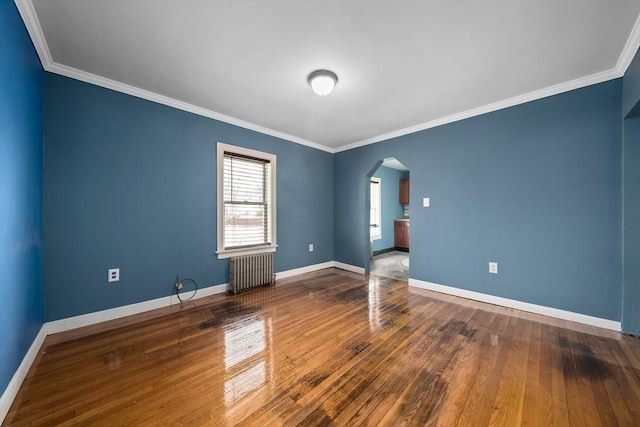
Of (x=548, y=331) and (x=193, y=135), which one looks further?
(x=193, y=135)

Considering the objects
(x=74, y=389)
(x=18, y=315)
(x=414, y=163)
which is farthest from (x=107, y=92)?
(x=414, y=163)

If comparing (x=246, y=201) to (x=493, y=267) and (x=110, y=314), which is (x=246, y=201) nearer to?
(x=110, y=314)

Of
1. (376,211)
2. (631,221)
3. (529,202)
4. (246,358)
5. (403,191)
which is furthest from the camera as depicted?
(403,191)

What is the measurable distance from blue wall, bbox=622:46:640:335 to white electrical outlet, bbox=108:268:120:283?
524 centimetres

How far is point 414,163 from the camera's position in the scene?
3.96 m

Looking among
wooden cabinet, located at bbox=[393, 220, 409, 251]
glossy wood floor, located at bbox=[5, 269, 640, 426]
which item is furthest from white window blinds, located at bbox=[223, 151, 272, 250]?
wooden cabinet, located at bbox=[393, 220, 409, 251]

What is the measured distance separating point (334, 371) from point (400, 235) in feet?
19.3

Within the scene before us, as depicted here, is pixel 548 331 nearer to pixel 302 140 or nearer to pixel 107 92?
pixel 302 140

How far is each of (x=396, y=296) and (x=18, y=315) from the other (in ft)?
12.1

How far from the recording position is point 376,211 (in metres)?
6.69

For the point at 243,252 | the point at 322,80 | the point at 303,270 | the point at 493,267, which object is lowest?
the point at 303,270

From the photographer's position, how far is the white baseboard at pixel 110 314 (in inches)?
93.2

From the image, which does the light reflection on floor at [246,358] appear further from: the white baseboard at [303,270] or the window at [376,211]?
the window at [376,211]

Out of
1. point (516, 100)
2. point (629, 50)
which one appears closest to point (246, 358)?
point (516, 100)
